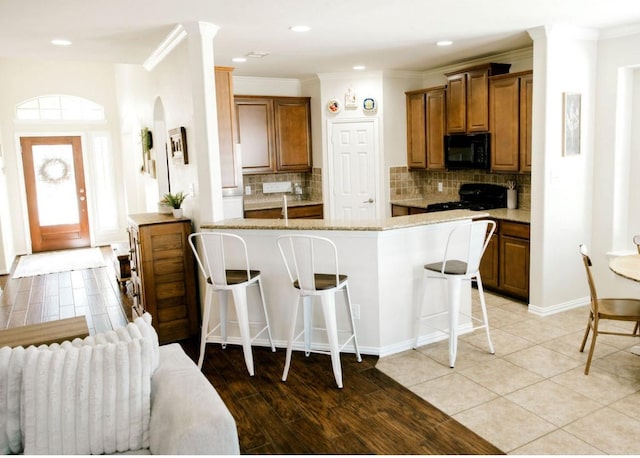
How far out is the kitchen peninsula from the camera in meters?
3.88

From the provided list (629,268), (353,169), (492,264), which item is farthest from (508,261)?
(353,169)

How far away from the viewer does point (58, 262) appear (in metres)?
8.35

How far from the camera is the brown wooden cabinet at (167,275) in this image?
173 inches

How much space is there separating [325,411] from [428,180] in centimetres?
457

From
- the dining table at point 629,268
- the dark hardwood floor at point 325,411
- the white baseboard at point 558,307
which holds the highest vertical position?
the dining table at point 629,268

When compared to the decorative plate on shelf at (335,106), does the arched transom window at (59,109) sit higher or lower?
higher

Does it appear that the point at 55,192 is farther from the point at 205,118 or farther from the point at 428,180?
the point at 428,180

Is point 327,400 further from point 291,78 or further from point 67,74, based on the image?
point 67,74

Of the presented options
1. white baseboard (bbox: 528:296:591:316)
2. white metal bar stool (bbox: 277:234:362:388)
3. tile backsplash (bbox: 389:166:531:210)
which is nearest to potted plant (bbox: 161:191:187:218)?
white metal bar stool (bbox: 277:234:362:388)

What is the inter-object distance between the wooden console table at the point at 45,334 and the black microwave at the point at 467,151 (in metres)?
4.34

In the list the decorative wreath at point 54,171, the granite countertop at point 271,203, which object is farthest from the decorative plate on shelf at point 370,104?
the decorative wreath at point 54,171

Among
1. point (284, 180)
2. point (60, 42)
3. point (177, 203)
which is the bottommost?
point (177, 203)

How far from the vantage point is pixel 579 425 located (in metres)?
2.91

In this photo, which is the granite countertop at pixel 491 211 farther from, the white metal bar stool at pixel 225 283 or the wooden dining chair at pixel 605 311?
the white metal bar stool at pixel 225 283
